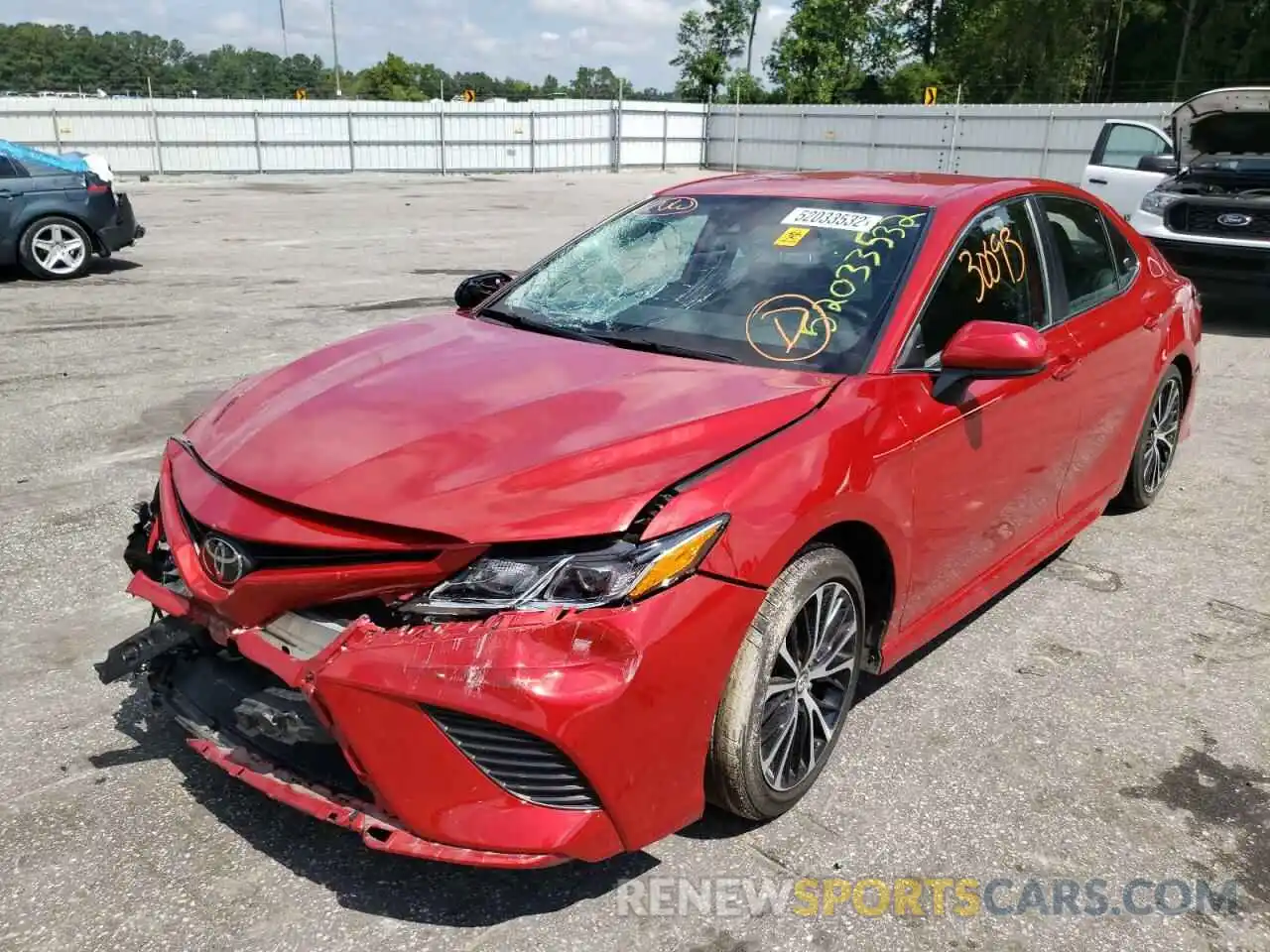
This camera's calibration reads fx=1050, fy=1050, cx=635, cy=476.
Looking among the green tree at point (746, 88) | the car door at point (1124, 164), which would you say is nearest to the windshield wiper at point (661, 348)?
the car door at point (1124, 164)

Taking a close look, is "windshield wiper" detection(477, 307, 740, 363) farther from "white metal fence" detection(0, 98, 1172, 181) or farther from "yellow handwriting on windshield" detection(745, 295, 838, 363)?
"white metal fence" detection(0, 98, 1172, 181)

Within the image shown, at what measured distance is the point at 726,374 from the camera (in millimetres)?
2990

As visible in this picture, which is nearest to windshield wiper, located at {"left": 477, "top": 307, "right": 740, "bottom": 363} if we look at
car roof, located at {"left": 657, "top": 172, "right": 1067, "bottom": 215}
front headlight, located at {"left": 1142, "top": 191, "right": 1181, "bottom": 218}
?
car roof, located at {"left": 657, "top": 172, "right": 1067, "bottom": 215}

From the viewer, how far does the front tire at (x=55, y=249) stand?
1131cm

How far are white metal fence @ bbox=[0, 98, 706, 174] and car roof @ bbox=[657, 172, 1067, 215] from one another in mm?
27433

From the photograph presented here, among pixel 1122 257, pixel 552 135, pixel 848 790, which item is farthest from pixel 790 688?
pixel 552 135

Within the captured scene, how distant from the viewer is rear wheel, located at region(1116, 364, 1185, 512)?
195 inches

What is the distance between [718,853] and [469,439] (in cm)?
123

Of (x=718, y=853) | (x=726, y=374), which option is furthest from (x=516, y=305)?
(x=718, y=853)

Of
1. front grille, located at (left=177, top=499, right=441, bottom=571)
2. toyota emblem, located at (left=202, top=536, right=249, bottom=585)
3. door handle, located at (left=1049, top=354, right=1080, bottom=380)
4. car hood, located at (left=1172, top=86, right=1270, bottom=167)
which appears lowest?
toyota emblem, located at (left=202, top=536, right=249, bottom=585)

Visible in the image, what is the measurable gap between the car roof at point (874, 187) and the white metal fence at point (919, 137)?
70.1 feet

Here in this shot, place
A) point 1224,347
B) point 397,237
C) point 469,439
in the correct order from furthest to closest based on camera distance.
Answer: point 397,237, point 1224,347, point 469,439

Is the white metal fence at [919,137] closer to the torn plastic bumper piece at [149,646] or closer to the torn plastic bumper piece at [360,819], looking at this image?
the torn plastic bumper piece at [149,646]

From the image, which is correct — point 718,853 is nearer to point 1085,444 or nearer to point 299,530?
point 299,530
